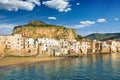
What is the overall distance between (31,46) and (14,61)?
31028 millimetres

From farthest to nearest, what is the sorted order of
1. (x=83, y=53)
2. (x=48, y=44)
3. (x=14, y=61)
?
1. (x=83, y=53)
2. (x=48, y=44)
3. (x=14, y=61)

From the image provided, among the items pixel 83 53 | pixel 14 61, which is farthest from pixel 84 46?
pixel 14 61

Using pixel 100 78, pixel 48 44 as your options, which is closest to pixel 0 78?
pixel 100 78

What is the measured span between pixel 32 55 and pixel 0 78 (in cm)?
6909

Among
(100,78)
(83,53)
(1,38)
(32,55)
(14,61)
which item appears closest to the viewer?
(100,78)

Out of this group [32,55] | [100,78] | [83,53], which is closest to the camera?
[100,78]

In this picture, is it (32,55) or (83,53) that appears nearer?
(32,55)

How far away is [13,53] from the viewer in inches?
4948

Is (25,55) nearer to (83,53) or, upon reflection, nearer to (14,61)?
(14,61)

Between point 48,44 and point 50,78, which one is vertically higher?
point 48,44

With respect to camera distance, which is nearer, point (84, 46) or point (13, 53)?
point (13, 53)

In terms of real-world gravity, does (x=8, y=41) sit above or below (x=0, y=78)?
above

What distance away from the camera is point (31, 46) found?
139000 millimetres

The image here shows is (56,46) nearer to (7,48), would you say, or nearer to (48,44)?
(48,44)
